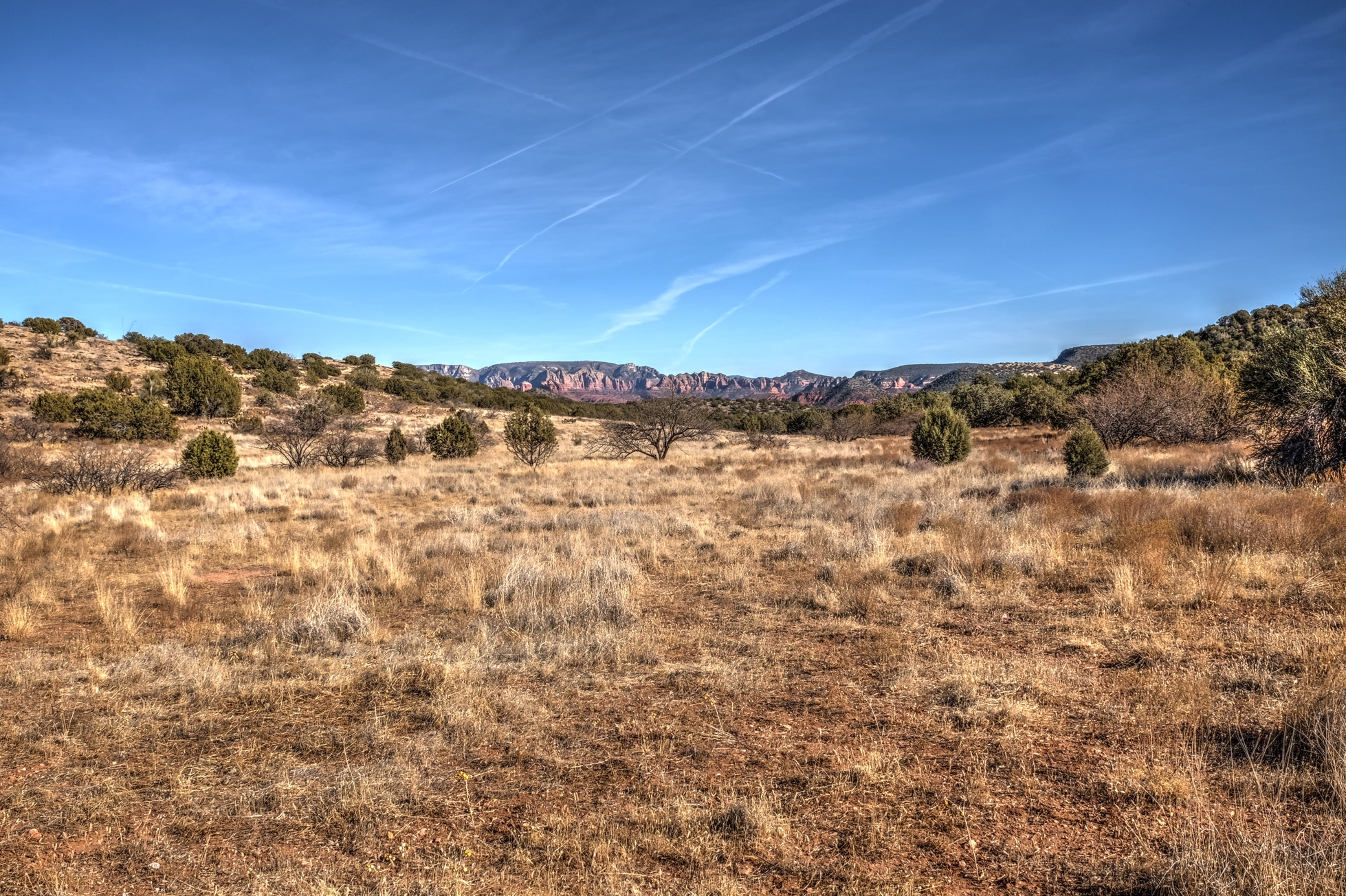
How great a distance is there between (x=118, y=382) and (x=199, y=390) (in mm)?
4117

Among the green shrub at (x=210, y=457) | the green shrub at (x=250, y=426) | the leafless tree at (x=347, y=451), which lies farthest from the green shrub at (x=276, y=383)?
the green shrub at (x=210, y=457)

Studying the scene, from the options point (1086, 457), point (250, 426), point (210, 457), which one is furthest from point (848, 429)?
point (210, 457)

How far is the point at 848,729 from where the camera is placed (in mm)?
4609

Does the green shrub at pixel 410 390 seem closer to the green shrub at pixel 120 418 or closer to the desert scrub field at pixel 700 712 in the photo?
the green shrub at pixel 120 418

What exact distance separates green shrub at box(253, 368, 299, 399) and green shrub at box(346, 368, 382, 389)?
6330mm

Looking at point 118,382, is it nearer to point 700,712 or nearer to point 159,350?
point 159,350

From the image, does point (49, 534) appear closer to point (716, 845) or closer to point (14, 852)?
point (14, 852)

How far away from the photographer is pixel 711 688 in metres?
5.45

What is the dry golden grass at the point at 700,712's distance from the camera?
328 centimetres

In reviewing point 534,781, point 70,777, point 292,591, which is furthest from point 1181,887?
point 292,591

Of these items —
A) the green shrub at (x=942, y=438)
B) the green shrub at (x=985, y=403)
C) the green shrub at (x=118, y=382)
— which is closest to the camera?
the green shrub at (x=942, y=438)

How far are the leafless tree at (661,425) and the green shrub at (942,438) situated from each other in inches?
397

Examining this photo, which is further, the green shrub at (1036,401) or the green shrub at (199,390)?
the green shrub at (1036,401)

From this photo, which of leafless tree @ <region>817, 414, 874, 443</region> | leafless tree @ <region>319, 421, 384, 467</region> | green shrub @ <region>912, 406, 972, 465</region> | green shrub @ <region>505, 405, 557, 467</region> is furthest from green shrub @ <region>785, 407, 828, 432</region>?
leafless tree @ <region>319, 421, 384, 467</region>
